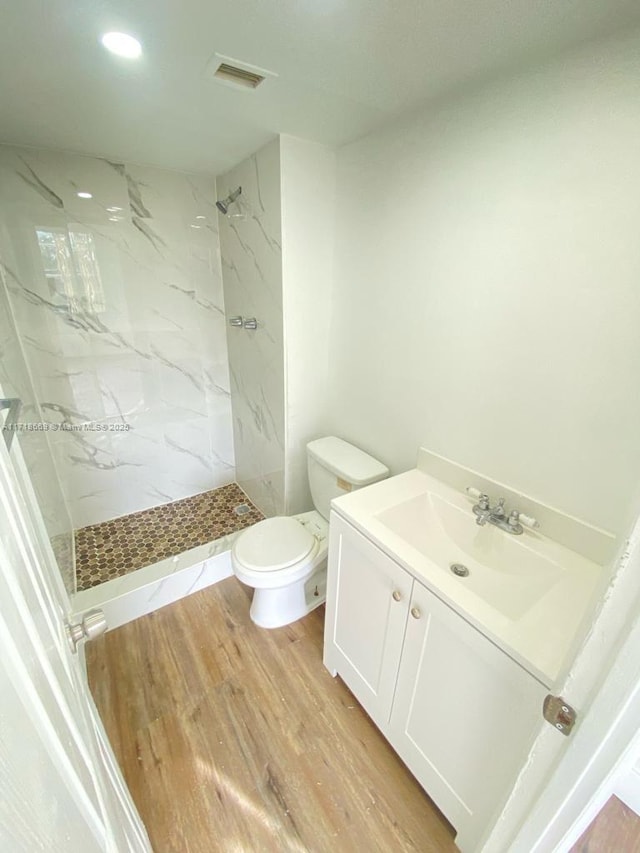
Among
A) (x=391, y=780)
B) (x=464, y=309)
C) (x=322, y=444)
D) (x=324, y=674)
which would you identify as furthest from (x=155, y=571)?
(x=464, y=309)

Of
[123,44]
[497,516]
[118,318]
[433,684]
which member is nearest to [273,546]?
[433,684]

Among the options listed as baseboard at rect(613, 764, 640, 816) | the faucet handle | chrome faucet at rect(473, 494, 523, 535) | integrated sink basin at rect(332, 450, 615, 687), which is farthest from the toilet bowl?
baseboard at rect(613, 764, 640, 816)

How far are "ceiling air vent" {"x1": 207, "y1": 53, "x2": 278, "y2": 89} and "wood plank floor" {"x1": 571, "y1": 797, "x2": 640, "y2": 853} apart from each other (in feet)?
8.39

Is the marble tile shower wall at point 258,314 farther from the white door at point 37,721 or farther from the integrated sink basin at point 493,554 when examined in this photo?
the white door at point 37,721

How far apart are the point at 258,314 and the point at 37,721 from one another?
184 cm

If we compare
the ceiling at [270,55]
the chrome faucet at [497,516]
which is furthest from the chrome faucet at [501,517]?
the ceiling at [270,55]

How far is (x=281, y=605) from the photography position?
5.58 feet

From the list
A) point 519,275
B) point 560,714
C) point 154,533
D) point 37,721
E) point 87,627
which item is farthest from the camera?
point 154,533

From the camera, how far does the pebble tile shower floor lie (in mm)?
1968

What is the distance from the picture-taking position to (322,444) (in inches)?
72.6

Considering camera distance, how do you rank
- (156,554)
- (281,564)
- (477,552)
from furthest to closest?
1. (156,554)
2. (281,564)
3. (477,552)

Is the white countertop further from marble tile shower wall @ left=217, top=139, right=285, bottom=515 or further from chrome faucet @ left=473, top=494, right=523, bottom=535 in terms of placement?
marble tile shower wall @ left=217, top=139, right=285, bottom=515

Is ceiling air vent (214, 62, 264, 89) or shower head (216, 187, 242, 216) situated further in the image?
shower head (216, 187, 242, 216)

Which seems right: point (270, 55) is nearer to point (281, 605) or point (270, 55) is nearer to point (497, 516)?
point (497, 516)
